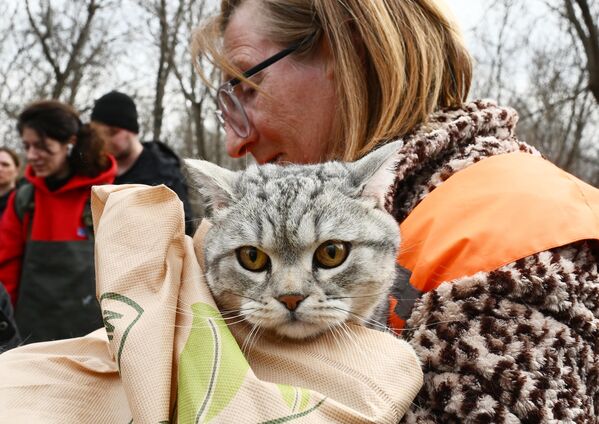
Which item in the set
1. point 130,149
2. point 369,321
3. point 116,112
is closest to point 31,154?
point 130,149

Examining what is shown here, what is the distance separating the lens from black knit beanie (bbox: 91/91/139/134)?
6.08m

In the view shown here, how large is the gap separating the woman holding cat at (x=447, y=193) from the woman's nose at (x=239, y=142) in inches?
1.2

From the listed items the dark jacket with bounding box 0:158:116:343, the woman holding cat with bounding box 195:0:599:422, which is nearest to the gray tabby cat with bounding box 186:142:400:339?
the woman holding cat with bounding box 195:0:599:422

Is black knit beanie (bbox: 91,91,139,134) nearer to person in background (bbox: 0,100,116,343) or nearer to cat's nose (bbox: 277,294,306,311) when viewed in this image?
person in background (bbox: 0,100,116,343)

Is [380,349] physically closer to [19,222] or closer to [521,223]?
[521,223]

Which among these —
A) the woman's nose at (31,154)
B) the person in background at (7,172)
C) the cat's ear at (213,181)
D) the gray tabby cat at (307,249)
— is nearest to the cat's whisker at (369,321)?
the gray tabby cat at (307,249)

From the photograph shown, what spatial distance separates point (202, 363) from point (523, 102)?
71.7 ft

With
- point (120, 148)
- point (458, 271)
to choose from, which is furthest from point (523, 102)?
point (458, 271)

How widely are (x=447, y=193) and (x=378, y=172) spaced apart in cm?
31

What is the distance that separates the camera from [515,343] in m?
1.52

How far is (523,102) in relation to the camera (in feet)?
68.4

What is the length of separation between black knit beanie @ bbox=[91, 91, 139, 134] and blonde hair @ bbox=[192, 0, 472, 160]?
3746mm

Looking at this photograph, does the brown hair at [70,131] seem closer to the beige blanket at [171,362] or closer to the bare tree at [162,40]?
the beige blanket at [171,362]

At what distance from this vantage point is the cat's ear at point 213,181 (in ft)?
7.27
